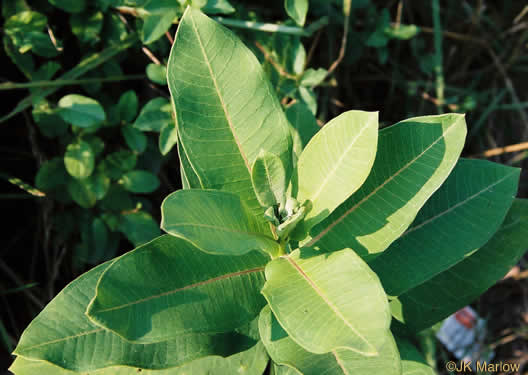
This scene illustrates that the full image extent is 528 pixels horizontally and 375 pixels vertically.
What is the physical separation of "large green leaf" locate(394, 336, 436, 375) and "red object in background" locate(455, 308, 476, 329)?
1.33 m

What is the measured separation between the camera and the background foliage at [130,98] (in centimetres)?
183

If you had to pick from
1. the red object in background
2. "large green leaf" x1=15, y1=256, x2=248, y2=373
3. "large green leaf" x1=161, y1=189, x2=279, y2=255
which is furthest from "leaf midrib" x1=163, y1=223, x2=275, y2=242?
the red object in background

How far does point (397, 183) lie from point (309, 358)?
0.55 m

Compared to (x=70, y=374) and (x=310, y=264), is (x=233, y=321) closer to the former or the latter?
(x=310, y=264)

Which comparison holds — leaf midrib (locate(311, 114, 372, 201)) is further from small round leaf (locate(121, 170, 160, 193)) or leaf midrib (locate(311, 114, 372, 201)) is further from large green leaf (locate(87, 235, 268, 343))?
small round leaf (locate(121, 170, 160, 193))

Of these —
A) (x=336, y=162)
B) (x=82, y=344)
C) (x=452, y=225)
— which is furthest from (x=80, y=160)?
(x=452, y=225)

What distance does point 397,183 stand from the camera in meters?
1.24

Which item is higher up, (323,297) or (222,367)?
(323,297)

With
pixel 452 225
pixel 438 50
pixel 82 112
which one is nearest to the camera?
pixel 452 225

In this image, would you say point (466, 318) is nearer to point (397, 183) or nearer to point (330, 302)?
point (397, 183)

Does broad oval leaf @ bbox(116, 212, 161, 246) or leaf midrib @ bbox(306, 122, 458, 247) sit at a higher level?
leaf midrib @ bbox(306, 122, 458, 247)

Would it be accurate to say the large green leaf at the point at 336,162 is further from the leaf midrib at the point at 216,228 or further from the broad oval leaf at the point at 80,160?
the broad oval leaf at the point at 80,160

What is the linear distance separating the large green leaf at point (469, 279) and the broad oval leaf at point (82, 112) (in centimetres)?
133

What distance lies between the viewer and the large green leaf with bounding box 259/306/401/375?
1212 millimetres
